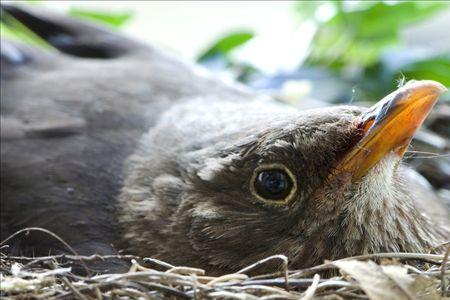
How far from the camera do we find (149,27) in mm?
4492

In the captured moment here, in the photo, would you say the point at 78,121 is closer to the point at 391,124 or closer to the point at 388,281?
the point at 391,124

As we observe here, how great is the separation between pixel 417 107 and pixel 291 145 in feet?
0.99

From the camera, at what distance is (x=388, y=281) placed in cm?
141

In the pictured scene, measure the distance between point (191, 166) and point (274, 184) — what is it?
1.13 ft

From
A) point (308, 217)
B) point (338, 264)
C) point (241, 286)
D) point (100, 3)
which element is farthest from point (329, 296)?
point (100, 3)

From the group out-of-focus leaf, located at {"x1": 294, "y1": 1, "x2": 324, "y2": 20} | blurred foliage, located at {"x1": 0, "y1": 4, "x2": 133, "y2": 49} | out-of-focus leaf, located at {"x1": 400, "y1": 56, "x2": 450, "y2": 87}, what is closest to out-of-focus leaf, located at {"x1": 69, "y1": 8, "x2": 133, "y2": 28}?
blurred foliage, located at {"x1": 0, "y1": 4, "x2": 133, "y2": 49}

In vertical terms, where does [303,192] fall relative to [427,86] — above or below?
below

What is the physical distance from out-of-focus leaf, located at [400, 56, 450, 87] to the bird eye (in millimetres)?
1266

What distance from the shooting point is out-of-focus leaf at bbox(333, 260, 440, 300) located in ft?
4.52

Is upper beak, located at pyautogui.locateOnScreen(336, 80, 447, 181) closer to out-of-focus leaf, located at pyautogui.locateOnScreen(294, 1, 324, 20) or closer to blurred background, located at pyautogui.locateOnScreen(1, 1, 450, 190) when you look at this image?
blurred background, located at pyautogui.locateOnScreen(1, 1, 450, 190)

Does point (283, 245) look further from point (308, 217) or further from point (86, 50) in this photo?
point (86, 50)

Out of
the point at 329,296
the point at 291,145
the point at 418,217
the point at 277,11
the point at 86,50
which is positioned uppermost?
the point at 277,11

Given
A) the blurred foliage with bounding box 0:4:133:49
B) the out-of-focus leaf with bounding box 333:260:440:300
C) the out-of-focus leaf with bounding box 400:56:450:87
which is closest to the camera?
the out-of-focus leaf with bounding box 333:260:440:300

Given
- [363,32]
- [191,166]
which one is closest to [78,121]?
[191,166]
